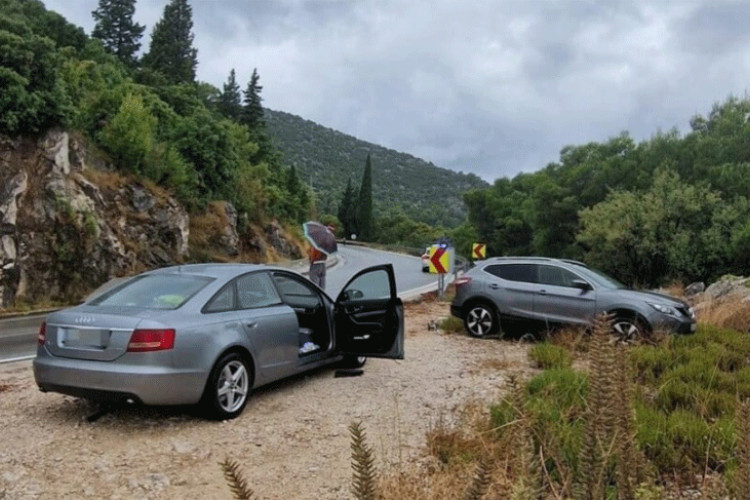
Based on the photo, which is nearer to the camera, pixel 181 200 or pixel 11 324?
pixel 11 324

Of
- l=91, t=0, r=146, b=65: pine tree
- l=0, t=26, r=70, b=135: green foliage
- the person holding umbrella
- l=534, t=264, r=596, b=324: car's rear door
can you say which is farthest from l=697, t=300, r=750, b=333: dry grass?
l=91, t=0, r=146, b=65: pine tree

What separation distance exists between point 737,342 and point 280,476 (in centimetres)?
819

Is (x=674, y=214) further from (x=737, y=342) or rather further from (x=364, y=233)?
(x=364, y=233)

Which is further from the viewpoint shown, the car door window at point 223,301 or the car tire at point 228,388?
the car door window at point 223,301

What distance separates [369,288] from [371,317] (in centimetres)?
37

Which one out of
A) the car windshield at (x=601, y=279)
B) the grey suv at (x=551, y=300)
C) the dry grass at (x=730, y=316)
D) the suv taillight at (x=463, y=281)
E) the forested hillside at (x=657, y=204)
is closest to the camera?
the grey suv at (x=551, y=300)

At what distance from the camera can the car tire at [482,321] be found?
38.0 feet

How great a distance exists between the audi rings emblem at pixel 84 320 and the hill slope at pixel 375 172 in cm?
11065

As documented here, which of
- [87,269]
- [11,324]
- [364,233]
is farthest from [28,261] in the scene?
[364,233]

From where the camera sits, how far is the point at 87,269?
20.1m

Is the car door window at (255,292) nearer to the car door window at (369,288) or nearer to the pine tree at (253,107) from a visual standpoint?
the car door window at (369,288)

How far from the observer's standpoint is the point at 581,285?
10953 millimetres

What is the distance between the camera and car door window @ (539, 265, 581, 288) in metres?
11.1

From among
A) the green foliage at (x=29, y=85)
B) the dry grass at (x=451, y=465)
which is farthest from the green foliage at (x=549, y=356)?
the green foliage at (x=29, y=85)
